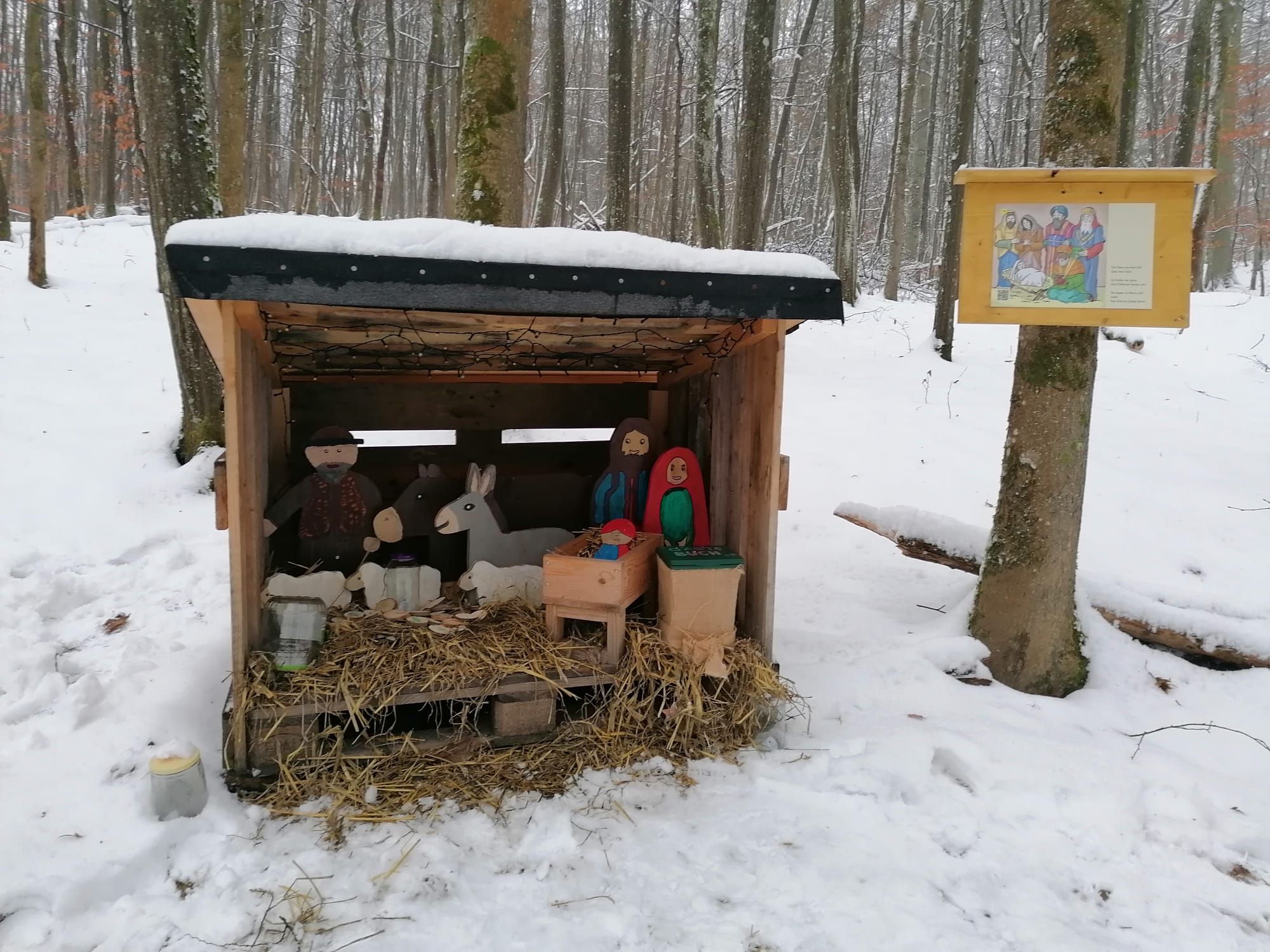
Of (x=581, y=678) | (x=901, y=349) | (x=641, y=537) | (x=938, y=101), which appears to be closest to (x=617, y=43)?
(x=901, y=349)

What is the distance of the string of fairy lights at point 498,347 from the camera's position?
2936 millimetres

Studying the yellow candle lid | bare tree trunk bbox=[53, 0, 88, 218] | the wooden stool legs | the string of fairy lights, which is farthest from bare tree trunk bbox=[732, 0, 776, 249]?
bare tree trunk bbox=[53, 0, 88, 218]

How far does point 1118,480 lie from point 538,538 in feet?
18.1

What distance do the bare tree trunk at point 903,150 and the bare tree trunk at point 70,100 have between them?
1238 centimetres

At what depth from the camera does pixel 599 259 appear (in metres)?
2.36

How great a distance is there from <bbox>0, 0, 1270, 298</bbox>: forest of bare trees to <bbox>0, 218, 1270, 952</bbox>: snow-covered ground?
2.55m

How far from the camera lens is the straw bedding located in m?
2.56

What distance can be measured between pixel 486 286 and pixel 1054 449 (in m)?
2.53

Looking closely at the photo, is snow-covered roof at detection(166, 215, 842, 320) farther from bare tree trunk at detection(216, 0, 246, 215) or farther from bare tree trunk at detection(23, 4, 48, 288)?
bare tree trunk at detection(23, 4, 48, 288)

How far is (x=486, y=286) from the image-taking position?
2250mm

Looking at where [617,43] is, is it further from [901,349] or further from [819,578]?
[819,578]

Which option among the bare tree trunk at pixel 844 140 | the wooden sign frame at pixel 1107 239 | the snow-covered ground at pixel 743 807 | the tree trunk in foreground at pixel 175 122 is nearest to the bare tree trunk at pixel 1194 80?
the bare tree trunk at pixel 844 140

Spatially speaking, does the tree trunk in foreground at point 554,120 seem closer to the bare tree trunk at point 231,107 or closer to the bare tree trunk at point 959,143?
the bare tree trunk at point 231,107

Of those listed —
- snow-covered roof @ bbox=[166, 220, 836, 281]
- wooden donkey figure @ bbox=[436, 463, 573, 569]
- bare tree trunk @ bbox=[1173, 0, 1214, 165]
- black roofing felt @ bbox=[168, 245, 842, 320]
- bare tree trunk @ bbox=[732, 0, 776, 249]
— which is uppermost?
bare tree trunk @ bbox=[1173, 0, 1214, 165]
